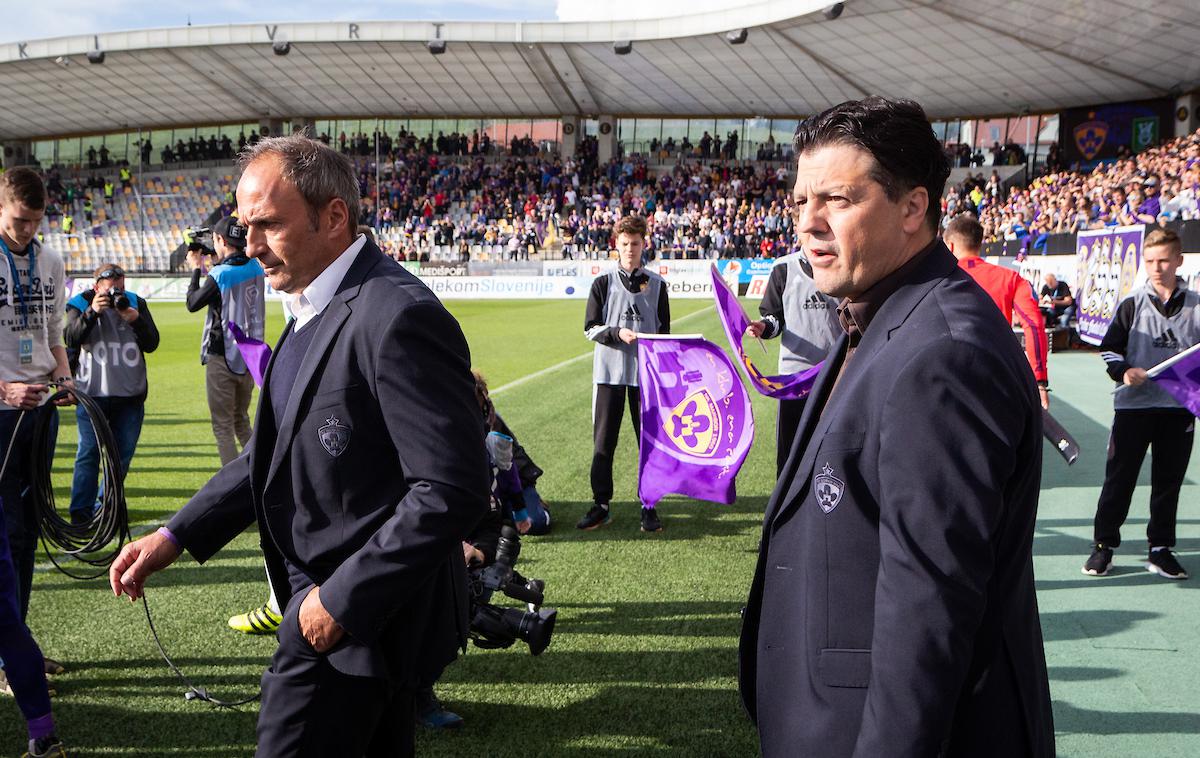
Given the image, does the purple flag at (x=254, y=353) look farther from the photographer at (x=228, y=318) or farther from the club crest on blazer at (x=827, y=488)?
the club crest on blazer at (x=827, y=488)

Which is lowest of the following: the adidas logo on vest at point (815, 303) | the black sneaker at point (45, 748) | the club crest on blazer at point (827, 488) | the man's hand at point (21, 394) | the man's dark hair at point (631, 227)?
the black sneaker at point (45, 748)

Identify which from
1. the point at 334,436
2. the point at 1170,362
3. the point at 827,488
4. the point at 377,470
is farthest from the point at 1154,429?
the point at 334,436

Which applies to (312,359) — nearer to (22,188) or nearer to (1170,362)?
(22,188)

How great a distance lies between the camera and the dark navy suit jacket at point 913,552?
5.11 feet

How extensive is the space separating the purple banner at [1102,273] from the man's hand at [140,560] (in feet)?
53.4

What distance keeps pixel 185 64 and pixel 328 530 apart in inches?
2137

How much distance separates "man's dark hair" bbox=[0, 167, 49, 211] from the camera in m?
A: 4.48

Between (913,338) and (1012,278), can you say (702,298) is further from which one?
(913,338)

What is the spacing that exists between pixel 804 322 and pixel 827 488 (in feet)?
15.9

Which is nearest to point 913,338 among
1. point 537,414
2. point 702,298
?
point 537,414

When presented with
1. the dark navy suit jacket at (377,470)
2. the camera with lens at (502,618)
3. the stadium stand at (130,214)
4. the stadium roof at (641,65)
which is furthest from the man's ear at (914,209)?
the stadium stand at (130,214)

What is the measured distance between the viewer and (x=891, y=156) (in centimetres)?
177

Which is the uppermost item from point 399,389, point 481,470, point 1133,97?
point 1133,97

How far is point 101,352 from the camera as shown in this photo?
23.5 ft
